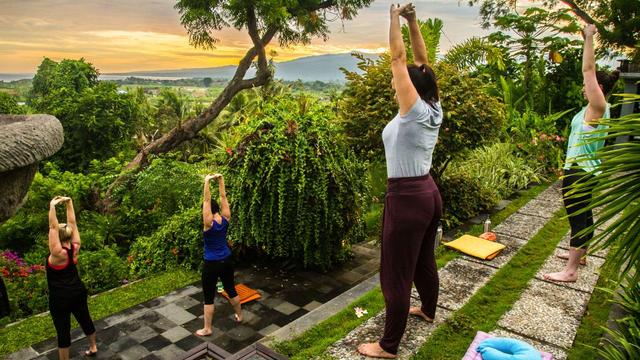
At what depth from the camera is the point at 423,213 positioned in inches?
103

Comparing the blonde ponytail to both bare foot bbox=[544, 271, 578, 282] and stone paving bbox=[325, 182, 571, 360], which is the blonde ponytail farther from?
bare foot bbox=[544, 271, 578, 282]

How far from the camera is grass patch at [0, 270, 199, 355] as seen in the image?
376 centimetres

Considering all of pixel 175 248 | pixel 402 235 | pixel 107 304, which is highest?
pixel 402 235

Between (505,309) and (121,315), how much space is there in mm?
3546

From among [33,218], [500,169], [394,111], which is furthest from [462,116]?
[33,218]

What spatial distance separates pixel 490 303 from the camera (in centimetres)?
375

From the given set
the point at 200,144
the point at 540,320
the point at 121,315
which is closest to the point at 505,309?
the point at 540,320

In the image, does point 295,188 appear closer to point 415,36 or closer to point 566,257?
point 415,36

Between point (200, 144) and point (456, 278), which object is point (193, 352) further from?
point (200, 144)

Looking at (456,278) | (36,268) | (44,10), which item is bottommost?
(36,268)

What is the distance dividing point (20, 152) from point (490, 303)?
3.66 metres

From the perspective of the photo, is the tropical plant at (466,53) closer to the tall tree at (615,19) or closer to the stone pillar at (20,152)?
the tall tree at (615,19)

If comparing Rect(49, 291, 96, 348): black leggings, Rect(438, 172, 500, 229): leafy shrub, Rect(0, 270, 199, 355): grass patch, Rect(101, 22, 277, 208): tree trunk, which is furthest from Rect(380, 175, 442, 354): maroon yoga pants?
Rect(101, 22, 277, 208): tree trunk

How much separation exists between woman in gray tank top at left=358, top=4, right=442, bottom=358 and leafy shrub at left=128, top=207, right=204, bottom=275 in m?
3.23
